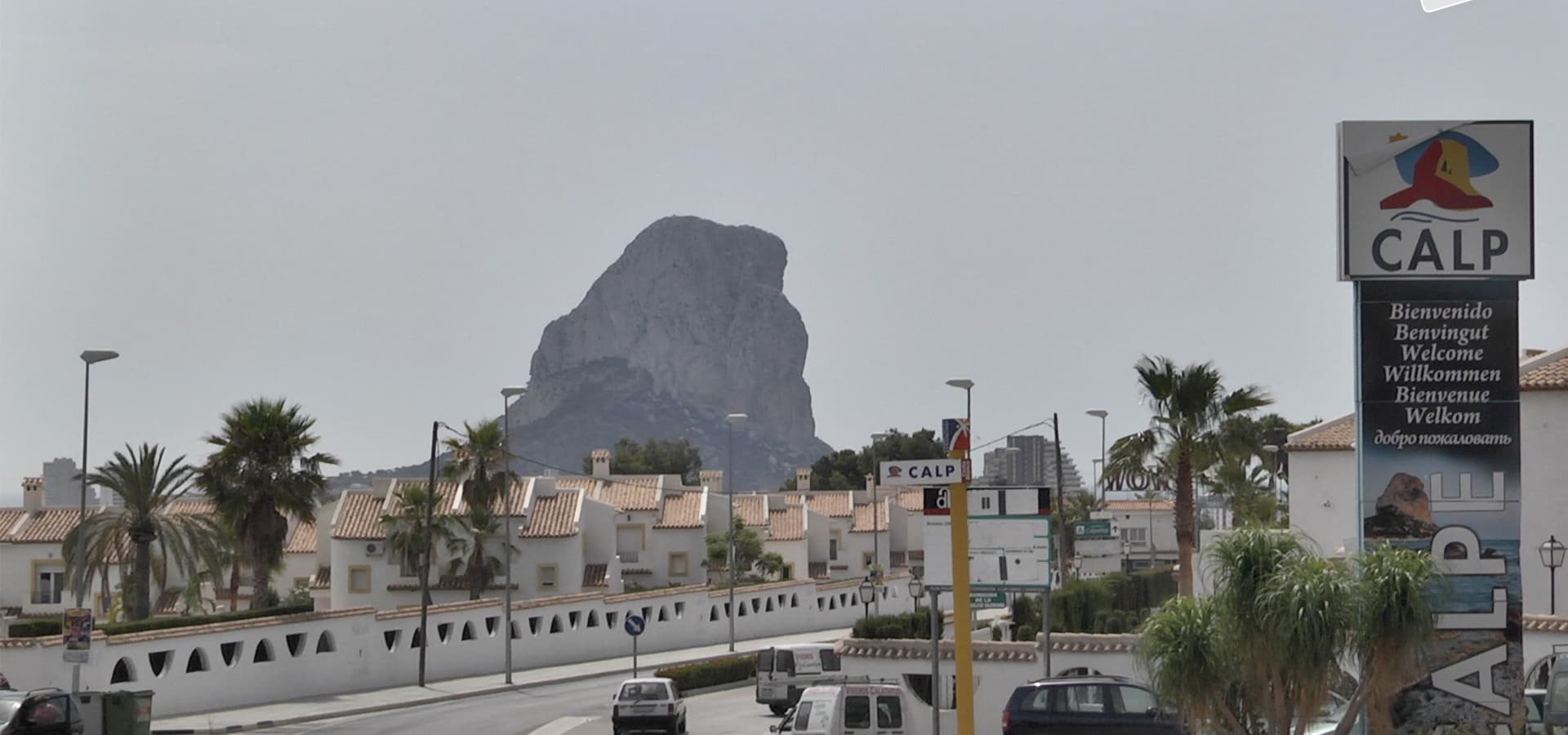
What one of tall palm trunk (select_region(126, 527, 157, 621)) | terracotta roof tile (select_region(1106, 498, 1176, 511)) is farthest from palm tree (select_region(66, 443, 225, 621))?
terracotta roof tile (select_region(1106, 498, 1176, 511))

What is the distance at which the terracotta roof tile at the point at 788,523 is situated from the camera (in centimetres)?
9244

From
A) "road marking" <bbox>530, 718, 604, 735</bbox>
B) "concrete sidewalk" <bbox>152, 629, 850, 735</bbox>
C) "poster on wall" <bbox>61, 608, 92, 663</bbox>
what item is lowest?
"concrete sidewalk" <bbox>152, 629, 850, 735</bbox>

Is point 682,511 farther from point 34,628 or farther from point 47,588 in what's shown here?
point 34,628

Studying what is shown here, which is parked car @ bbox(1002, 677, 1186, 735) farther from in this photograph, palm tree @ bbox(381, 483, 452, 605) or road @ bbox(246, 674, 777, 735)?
palm tree @ bbox(381, 483, 452, 605)

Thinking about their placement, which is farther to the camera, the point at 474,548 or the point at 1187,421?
the point at 474,548

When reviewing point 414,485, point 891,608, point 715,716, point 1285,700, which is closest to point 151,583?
point 414,485

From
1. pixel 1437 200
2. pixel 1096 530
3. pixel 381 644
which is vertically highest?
pixel 1437 200

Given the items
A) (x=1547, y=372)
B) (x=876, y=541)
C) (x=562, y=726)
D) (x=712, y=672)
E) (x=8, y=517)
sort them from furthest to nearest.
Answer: (x=8, y=517), (x=876, y=541), (x=712, y=672), (x=1547, y=372), (x=562, y=726)

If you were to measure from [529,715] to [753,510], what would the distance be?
5409 cm

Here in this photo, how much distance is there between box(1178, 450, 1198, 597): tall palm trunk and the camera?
41094 millimetres

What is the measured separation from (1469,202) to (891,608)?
60.6 metres

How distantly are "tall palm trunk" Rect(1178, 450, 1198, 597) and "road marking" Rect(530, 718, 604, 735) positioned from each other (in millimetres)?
14359

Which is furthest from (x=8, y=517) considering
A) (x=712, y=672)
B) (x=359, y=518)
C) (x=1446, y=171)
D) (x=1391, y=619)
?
(x=1391, y=619)

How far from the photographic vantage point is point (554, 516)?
75875 mm
